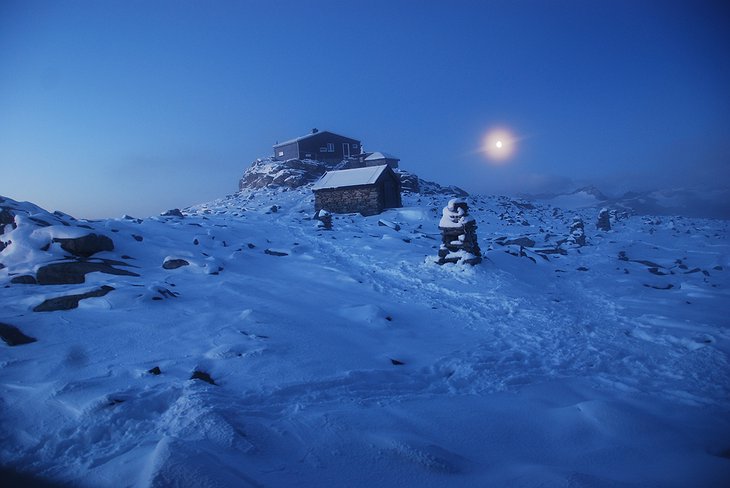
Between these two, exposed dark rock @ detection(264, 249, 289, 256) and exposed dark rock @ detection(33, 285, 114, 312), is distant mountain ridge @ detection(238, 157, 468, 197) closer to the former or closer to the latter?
exposed dark rock @ detection(264, 249, 289, 256)

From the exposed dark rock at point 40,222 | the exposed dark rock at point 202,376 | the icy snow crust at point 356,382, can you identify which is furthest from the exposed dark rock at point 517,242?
the exposed dark rock at point 40,222

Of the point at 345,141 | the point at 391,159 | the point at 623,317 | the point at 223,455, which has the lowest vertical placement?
the point at 623,317

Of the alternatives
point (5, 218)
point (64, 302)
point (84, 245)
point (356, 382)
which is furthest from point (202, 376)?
point (5, 218)

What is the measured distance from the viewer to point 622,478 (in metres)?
3.25

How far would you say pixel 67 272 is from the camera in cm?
876

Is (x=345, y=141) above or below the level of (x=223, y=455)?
above

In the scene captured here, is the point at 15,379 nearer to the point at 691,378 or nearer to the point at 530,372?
the point at 530,372

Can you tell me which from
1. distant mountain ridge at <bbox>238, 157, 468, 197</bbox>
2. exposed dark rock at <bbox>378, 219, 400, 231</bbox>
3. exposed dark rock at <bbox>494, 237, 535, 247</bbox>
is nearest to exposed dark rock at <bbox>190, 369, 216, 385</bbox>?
exposed dark rock at <bbox>378, 219, 400, 231</bbox>

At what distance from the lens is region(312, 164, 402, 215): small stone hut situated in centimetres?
2839

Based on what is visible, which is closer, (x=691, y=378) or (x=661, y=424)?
(x=661, y=424)

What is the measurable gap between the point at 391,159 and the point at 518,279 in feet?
142

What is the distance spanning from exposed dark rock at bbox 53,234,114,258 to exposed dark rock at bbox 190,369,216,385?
8.15 m

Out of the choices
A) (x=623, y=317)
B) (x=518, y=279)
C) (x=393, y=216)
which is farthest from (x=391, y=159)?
(x=623, y=317)

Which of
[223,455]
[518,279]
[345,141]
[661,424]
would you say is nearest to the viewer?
[223,455]
